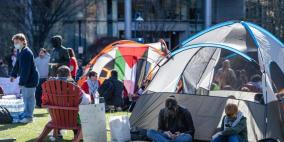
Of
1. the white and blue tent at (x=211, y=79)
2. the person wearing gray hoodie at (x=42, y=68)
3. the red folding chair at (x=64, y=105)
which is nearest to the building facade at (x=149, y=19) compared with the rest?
the person wearing gray hoodie at (x=42, y=68)

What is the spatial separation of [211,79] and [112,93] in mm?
4050

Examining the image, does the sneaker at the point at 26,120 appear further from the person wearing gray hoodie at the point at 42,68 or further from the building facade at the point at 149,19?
the building facade at the point at 149,19

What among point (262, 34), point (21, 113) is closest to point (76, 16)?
point (21, 113)

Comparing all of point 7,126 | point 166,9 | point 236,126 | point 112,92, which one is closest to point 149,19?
point 166,9

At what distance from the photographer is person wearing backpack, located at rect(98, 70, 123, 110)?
1465 centimetres

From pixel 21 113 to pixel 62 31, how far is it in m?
21.5

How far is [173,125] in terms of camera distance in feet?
30.6

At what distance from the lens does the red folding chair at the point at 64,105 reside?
9.09 metres

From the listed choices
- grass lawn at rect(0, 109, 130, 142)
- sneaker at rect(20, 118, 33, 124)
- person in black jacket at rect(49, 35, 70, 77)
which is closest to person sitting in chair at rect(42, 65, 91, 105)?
grass lawn at rect(0, 109, 130, 142)

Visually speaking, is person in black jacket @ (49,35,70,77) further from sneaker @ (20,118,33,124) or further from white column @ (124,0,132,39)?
white column @ (124,0,132,39)

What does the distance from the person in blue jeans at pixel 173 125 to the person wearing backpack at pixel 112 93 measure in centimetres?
526

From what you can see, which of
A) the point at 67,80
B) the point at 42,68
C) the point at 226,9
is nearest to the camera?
the point at 67,80

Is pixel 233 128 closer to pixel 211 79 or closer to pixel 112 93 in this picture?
pixel 211 79

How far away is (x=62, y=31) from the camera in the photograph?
3309 cm
